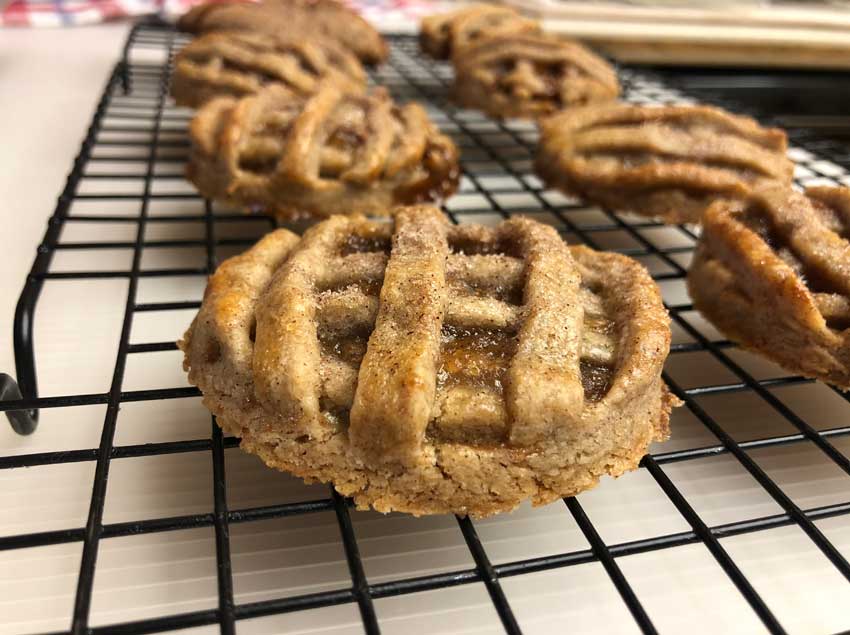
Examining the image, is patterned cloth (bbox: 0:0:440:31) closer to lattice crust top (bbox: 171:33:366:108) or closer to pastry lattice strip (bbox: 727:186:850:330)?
lattice crust top (bbox: 171:33:366:108)

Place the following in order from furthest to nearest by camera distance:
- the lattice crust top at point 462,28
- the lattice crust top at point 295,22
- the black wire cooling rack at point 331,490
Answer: the lattice crust top at point 462,28
the lattice crust top at point 295,22
the black wire cooling rack at point 331,490

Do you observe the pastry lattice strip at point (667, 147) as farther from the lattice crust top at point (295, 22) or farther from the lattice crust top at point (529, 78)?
the lattice crust top at point (295, 22)

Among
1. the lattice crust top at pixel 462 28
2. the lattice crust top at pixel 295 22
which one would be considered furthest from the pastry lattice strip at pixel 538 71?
the lattice crust top at pixel 295 22

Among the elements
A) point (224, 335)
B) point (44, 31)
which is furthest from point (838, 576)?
point (44, 31)

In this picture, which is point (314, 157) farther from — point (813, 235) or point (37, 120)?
point (37, 120)

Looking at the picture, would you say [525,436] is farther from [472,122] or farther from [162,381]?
[472,122]

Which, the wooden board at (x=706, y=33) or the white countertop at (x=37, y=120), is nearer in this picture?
the white countertop at (x=37, y=120)

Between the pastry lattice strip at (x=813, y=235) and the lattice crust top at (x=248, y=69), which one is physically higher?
the lattice crust top at (x=248, y=69)
